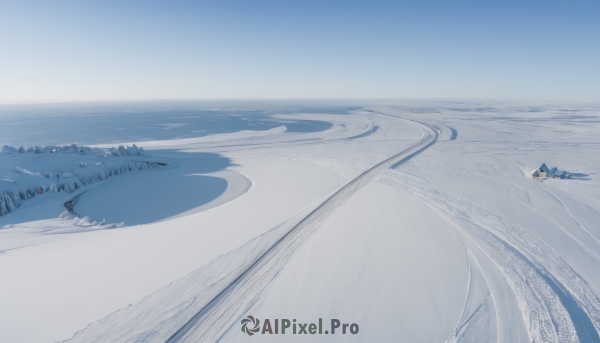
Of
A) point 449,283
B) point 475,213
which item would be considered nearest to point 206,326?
point 449,283

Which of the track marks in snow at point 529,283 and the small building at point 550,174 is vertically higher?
the small building at point 550,174

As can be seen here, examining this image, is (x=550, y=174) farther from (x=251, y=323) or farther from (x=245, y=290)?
(x=251, y=323)

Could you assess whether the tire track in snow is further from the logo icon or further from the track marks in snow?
the track marks in snow

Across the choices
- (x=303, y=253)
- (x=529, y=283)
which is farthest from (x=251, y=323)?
(x=529, y=283)

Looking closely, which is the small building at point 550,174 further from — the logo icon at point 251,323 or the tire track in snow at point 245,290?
the logo icon at point 251,323

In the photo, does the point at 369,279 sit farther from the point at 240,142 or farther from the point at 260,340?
the point at 240,142

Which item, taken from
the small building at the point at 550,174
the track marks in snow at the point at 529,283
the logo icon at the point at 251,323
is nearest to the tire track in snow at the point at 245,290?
the logo icon at the point at 251,323

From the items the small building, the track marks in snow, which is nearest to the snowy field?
the track marks in snow
